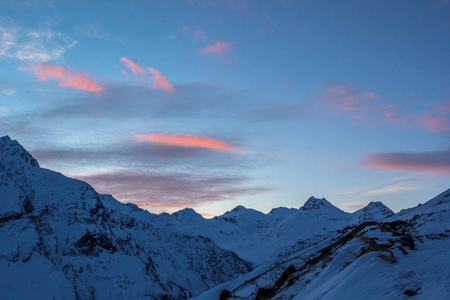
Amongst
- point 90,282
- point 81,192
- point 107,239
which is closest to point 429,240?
point 90,282

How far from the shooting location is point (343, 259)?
9.84m

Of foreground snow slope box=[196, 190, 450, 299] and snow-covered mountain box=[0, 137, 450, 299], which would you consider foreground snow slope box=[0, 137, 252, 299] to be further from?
foreground snow slope box=[196, 190, 450, 299]

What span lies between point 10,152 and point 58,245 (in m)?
49.7

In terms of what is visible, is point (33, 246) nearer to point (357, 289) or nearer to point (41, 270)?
point (41, 270)

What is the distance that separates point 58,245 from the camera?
545 ft

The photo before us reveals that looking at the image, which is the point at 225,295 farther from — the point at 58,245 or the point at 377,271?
the point at 58,245

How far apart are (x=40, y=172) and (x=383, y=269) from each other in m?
210

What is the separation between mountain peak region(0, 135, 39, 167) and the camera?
179 m

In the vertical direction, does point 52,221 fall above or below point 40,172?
below

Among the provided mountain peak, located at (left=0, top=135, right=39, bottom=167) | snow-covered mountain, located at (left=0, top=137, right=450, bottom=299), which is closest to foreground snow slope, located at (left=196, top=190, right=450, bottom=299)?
snow-covered mountain, located at (left=0, top=137, right=450, bottom=299)

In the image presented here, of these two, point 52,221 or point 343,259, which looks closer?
point 343,259

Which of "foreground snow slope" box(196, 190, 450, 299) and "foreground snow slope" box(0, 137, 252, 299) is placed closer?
"foreground snow slope" box(196, 190, 450, 299)

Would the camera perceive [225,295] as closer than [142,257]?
Yes

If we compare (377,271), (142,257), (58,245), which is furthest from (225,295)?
(142,257)
